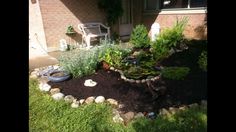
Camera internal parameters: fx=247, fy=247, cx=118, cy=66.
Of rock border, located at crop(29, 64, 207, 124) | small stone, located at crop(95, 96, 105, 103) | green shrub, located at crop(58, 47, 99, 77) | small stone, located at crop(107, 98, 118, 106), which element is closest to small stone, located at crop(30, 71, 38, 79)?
rock border, located at crop(29, 64, 207, 124)

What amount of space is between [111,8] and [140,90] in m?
6.75

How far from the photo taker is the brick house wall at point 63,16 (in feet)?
31.6

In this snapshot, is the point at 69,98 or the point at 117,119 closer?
the point at 117,119

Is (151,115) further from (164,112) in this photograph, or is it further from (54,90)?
(54,90)

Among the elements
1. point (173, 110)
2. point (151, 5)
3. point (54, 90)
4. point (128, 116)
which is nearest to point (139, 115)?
point (128, 116)

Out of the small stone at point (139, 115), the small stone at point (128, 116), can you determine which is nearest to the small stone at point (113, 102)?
the small stone at point (128, 116)

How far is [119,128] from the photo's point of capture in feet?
13.1

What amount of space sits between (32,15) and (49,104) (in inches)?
255

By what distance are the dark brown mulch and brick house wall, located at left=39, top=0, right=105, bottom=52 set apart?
4082mm

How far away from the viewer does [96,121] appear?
13.8ft

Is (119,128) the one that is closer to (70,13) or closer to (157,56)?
(157,56)

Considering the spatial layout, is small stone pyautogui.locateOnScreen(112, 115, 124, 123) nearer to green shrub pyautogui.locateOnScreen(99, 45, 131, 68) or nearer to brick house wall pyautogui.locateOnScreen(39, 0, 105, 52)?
green shrub pyautogui.locateOnScreen(99, 45, 131, 68)

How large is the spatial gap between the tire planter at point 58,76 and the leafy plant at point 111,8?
5612 millimetres
